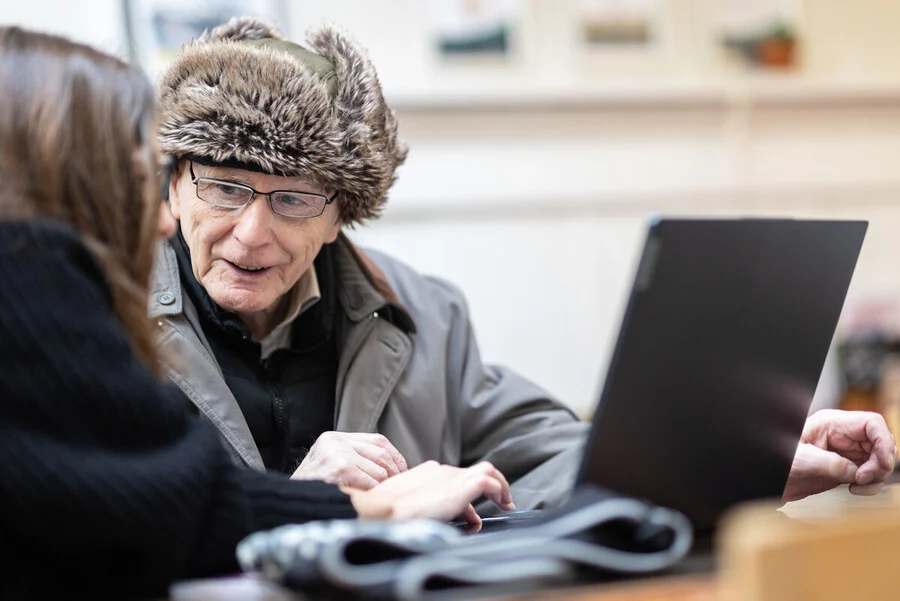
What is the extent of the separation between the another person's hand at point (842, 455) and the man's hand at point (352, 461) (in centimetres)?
49

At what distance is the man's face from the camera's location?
155 cm

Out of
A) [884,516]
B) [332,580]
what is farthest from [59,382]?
[884,516]

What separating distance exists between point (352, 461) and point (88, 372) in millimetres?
500

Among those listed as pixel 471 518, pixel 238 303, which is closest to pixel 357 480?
pixel 471 518

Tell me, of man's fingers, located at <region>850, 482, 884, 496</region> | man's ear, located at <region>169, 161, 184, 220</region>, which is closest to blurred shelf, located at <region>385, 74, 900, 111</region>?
man's ear, located at <region>169, 161, 184, 220</region>

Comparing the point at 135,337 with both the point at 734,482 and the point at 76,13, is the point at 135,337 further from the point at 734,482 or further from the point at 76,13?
the point at 76,13

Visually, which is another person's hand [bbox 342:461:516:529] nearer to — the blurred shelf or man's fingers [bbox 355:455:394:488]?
man's fingers [bbox 355:455:394:488]

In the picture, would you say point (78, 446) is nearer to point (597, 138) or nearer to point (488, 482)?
point (488, 482)

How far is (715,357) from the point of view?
98 cm

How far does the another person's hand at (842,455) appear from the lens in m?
1.35

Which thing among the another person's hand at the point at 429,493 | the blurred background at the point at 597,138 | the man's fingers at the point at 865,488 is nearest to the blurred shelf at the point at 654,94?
the blurred background at the point at 597,138

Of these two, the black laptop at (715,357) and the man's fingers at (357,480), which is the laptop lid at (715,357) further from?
the man's fingers at (357,480)

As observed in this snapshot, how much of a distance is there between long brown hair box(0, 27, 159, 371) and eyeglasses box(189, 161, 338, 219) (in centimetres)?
53

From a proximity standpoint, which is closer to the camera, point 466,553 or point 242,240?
point 466,553
